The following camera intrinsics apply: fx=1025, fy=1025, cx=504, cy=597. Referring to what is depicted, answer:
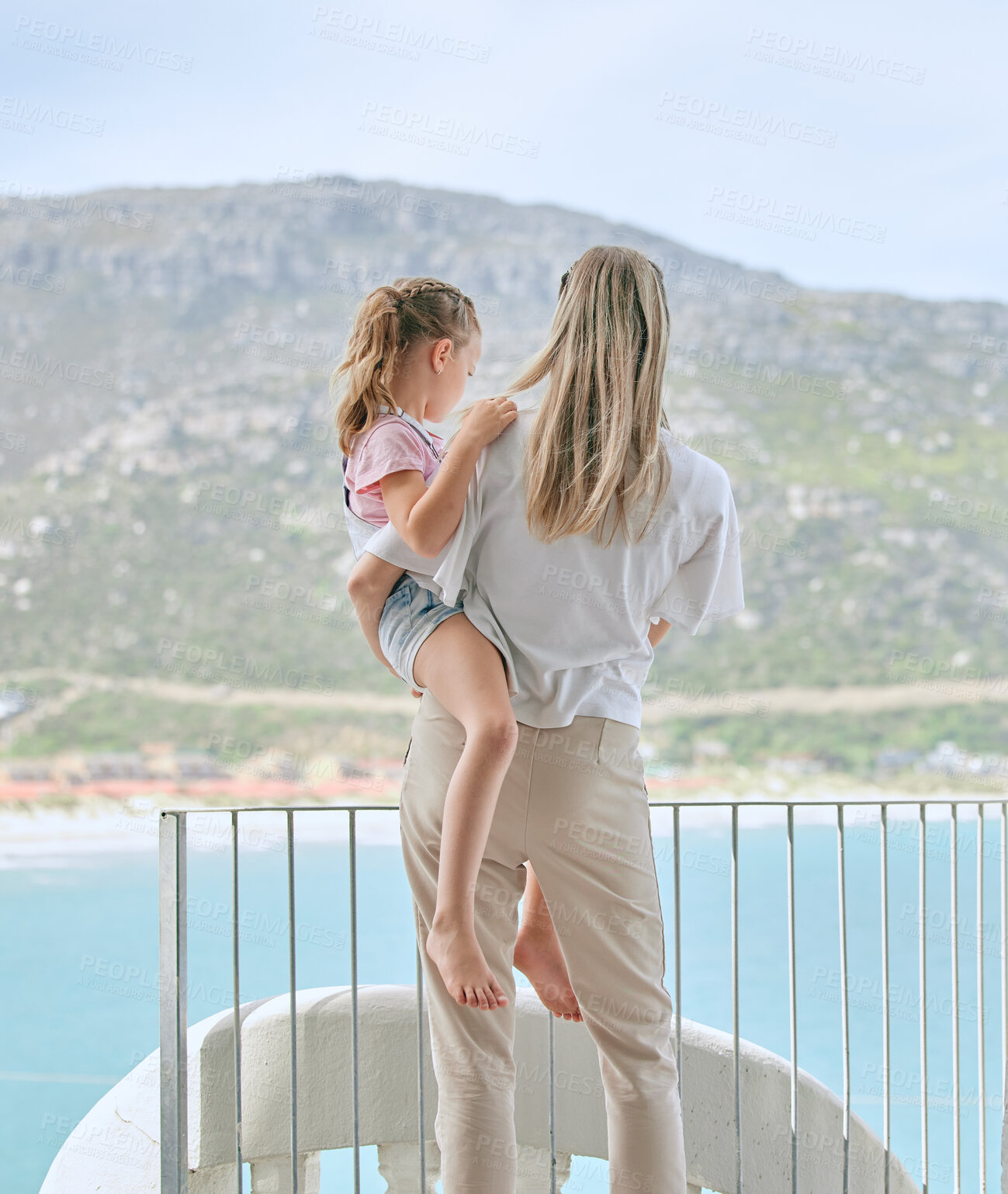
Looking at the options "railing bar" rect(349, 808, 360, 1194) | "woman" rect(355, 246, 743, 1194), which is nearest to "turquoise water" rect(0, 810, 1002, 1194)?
"railing bar" rect(349, 808, 360, 1194)

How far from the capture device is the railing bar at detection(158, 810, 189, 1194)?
171 cm

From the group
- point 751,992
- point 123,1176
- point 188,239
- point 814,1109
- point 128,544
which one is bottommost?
point 751,992

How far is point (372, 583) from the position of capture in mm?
1378

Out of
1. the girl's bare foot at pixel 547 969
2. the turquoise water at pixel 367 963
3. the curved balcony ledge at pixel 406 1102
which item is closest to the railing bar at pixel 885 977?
the curved balcony ledge at pixel 406 1102

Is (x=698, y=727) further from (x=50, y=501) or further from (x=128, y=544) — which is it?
(x=50, y=501)

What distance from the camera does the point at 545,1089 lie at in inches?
94.9

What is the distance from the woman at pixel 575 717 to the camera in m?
1.28

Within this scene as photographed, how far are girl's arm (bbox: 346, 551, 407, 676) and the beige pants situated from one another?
0.19 m

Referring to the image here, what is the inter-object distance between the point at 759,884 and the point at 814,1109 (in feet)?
89.0

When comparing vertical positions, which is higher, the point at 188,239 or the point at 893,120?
the point at 893,120

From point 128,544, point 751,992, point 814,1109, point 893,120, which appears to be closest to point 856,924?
point 751,992

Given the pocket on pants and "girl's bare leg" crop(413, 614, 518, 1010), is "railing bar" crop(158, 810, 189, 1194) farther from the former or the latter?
the pocket on pants

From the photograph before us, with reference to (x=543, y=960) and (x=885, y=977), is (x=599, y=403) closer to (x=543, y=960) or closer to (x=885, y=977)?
(x=543, y=960)

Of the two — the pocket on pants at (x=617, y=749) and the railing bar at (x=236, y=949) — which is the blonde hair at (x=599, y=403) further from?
the railing bar at (x=236, y=949)
